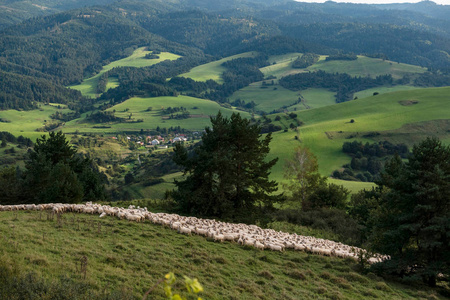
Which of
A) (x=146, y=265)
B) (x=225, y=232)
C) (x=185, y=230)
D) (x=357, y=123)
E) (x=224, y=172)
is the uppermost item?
(x=146, y=265)

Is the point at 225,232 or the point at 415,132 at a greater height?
the point at 225,232

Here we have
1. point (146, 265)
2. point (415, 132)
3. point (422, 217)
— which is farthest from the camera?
point (415, 132)

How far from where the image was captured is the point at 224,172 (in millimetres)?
37375

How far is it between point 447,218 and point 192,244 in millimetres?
15950

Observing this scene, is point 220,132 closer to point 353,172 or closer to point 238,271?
point 238,271

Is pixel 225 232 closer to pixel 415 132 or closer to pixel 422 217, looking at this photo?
pixel 422 217

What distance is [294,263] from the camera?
22438mm

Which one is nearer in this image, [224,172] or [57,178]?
[224,172]

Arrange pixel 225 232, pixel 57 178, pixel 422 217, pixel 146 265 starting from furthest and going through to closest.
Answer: pixel 57 178 < pixel 225 232 < pixel 422 217 < pixel 146 265

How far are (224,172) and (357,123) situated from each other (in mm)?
115826

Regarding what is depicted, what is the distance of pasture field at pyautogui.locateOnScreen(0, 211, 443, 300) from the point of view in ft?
45.6

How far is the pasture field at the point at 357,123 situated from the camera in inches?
4530

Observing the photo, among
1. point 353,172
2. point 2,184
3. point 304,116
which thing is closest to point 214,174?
point 2,184

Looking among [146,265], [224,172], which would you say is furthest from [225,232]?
[224,172]
